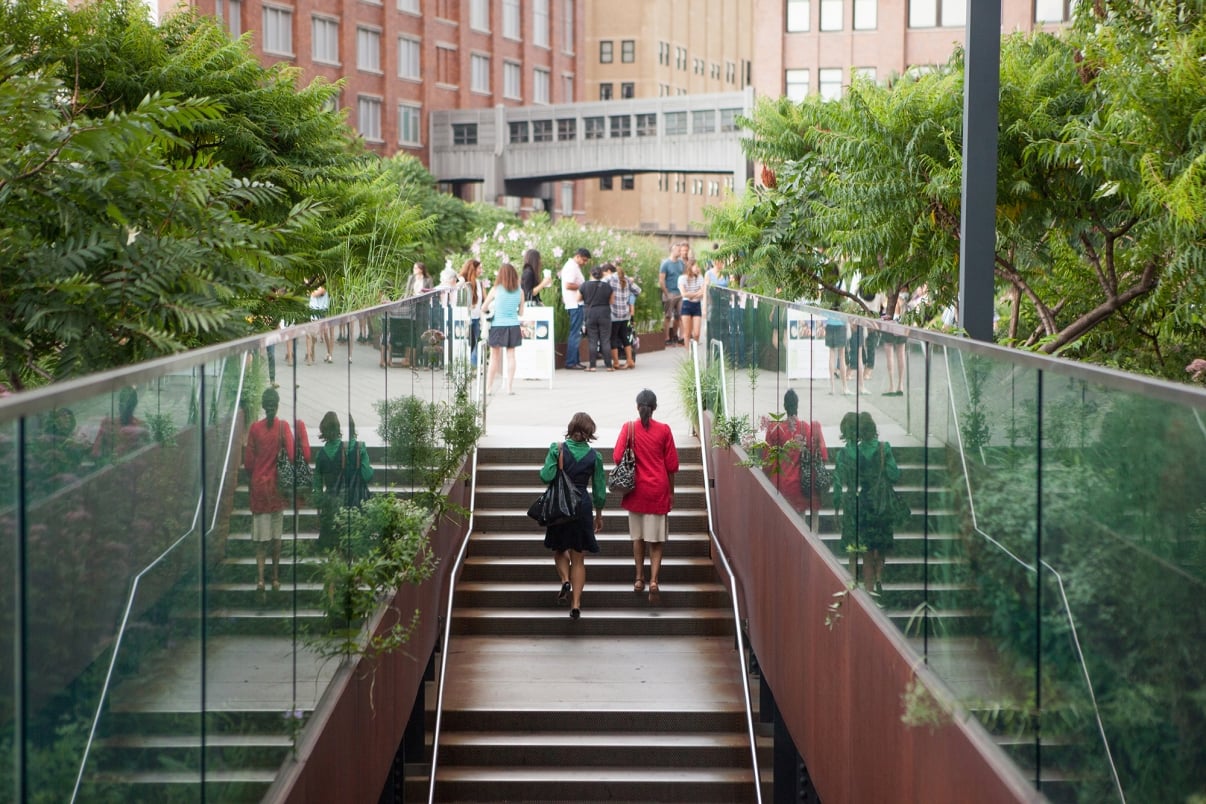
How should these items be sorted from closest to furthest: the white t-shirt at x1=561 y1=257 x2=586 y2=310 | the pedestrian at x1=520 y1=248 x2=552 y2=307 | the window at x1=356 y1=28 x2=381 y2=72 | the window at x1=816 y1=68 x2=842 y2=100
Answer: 1. the pedestrian at x1=520 y1=248 x2=552 y2=307
2. the white t-shirt at x1=561 y1=257 x2=586 y2=310
3. the window at x1=816 y1=68 x2=842 y2=100
4. the window at x1=356 y1=28 x2=381 y2=72

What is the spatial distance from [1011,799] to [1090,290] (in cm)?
698

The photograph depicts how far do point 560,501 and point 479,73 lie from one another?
189 ft

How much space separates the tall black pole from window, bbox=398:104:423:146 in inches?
2264

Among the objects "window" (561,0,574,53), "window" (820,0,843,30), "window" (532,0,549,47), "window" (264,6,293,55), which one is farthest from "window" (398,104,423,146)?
"window" (820,0,843,30)

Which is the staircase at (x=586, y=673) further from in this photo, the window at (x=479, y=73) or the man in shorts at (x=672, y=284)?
the window at (x=479, y=73)

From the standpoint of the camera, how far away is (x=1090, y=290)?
11.5 meters

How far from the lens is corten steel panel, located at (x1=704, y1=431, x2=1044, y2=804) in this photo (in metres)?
6.07

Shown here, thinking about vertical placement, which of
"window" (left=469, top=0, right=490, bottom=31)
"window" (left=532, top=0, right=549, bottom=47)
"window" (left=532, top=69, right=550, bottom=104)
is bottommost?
"window" (left=532, top=69, right=550, bottom=104)


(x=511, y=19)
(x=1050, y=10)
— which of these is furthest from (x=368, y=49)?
(x=1050, y=10)

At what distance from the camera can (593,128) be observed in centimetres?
6619

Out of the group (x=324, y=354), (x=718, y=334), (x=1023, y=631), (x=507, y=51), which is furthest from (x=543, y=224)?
(x=507, y=51)

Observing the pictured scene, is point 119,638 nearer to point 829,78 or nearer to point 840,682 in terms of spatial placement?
point 840,682

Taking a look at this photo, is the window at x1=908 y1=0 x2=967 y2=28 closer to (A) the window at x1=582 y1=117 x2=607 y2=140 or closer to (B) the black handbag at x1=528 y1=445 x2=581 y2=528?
(A) the window at x1=582 y1=117 x2=607 y2=140

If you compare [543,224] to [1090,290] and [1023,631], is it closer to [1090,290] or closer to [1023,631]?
[1090,290]
